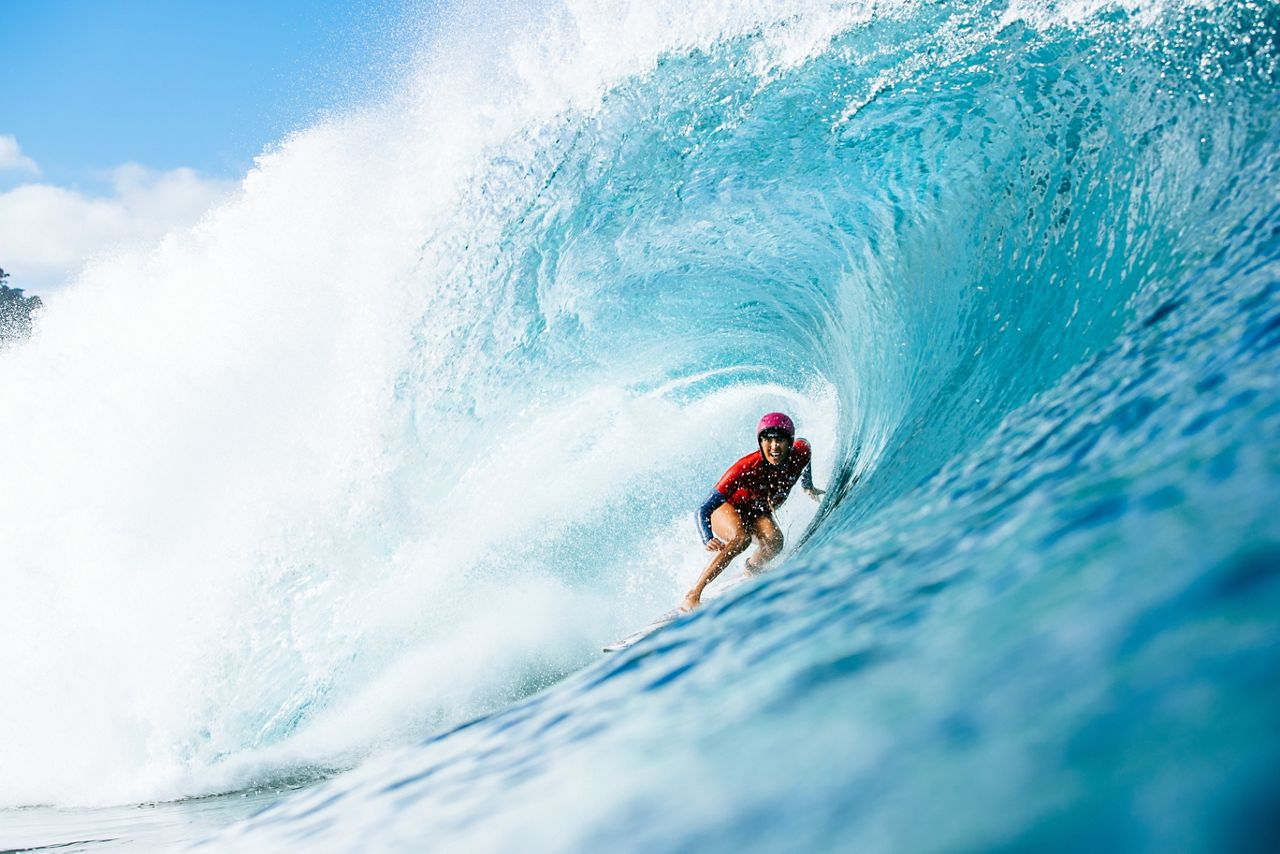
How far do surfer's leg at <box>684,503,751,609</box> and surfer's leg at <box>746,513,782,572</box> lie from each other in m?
0.11

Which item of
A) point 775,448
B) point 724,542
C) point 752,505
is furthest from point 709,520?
point 775,448

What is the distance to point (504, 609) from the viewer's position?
18.8 ft

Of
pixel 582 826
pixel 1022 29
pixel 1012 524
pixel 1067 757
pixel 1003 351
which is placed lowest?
pixel 1067 757

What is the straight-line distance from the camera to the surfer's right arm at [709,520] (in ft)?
15.7

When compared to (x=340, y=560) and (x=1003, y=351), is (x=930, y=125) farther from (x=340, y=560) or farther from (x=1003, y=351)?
(x=340, y=560)

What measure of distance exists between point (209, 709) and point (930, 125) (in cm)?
586

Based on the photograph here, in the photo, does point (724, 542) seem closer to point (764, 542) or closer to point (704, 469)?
point (764, 542)

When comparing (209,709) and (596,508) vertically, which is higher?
(596,508)

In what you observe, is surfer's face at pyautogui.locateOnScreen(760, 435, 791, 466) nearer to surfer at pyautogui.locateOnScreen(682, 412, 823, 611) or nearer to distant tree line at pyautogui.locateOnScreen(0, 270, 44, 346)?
surfer at pyautogui.locateOnScreen(682, 412, 823, 611)

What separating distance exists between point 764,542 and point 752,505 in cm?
23

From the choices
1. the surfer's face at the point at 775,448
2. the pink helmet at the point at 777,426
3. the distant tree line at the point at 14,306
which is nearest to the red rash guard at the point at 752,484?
the surfer's face at the point at 775,448

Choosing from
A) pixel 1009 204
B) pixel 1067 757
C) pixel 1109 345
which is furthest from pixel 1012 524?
pixel 1009 204

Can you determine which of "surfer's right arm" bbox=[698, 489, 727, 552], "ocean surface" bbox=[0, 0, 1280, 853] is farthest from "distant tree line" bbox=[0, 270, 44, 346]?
"surfer's right arm" bbox=[698, 489, 727, 552]

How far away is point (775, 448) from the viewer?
15.8ft
